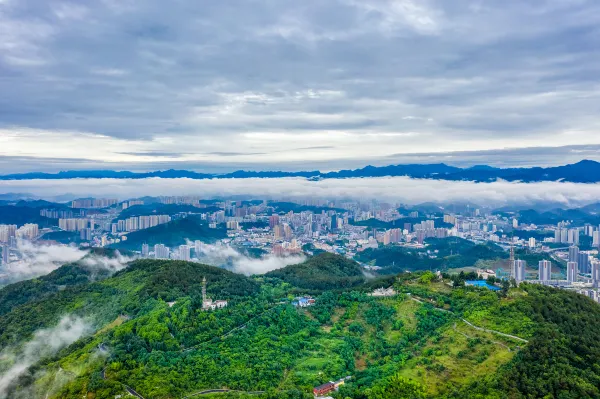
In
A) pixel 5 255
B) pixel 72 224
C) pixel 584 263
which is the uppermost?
pixel 72 224

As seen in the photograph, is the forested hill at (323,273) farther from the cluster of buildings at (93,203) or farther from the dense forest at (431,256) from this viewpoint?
the cluster of buildings at (93,203)

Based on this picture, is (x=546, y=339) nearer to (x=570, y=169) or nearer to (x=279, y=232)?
(x=279, y=232)

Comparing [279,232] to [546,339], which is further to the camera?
[279,232]

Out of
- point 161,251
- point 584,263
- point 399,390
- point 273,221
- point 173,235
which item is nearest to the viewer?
point 399,390

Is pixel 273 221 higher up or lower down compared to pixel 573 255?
higher up

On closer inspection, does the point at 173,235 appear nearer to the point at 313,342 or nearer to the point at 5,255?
the point at 5,255

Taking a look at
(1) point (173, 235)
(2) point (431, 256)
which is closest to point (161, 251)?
(1) point (173, 235)

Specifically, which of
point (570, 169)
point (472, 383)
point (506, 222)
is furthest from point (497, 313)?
point (570, 169)
